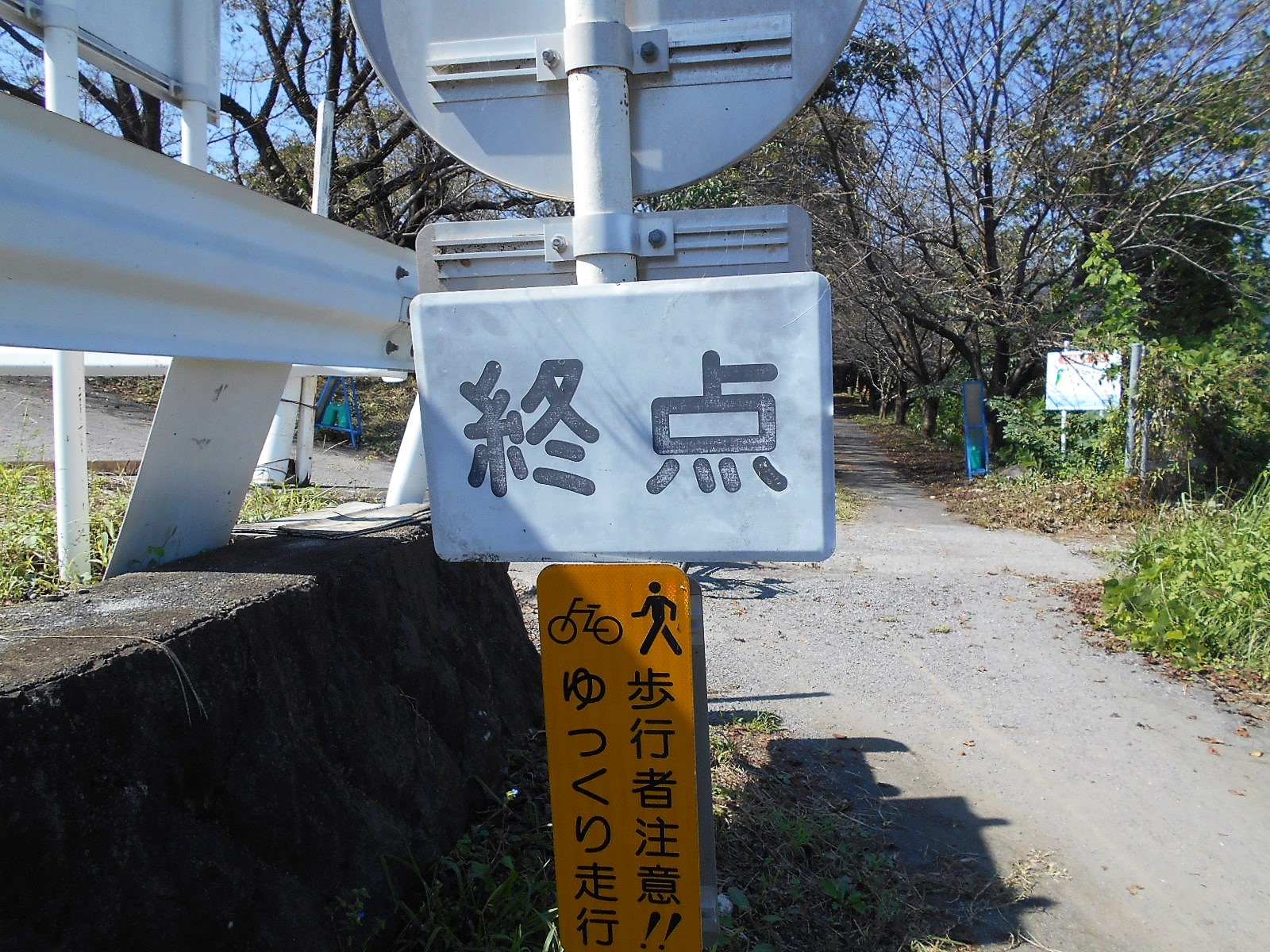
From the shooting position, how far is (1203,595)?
6176 mm

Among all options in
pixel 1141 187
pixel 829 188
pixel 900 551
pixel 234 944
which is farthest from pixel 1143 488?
pixel 234 944

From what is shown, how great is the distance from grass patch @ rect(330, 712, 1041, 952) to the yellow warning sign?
691mm

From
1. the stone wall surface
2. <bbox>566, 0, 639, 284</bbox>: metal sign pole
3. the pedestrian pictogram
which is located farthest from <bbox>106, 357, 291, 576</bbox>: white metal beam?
the pedestrian pictogram

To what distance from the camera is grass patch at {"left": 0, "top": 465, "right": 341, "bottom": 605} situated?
263cm

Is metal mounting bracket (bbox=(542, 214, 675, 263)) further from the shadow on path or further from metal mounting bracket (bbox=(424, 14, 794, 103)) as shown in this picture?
the shadow on path

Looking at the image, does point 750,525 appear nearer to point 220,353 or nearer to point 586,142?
point 586,142

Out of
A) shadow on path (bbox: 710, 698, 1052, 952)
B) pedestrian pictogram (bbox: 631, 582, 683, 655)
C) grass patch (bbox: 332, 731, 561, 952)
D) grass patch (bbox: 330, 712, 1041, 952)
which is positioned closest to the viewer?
pedestrian pictogram (bbox: 631, 582, 683, 655)

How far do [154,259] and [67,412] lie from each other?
99 cm

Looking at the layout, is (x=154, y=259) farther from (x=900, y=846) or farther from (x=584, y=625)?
(x=900, y=846)

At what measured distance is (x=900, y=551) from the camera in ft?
32.1

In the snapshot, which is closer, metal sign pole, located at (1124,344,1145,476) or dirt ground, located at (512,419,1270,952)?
dirt ground, located at (512,419,1270,952)

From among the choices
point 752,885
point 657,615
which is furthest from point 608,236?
point 752,885

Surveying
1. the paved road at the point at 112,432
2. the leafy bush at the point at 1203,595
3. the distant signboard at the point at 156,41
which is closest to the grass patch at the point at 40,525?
the distant signboard at the point at 156,41

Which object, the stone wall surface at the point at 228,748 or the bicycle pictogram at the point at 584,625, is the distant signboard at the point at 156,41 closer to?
the stone wall surface at the point at 228,748
